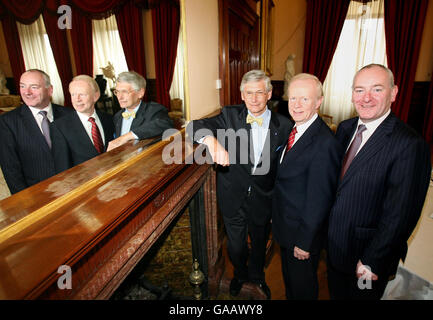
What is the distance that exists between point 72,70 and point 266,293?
97.0 inches

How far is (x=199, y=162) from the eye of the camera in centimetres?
197

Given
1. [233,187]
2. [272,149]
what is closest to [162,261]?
[233,187]

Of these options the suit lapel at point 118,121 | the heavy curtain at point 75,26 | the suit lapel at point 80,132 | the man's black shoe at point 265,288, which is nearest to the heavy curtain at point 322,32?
the man's black shoe at point 265,288

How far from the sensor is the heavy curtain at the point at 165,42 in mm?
1808

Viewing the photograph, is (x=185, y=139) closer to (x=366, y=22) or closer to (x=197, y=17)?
(x=197, y=17)

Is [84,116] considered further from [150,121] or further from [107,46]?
[150,121]

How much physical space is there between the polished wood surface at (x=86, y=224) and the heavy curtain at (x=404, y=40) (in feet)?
22.5

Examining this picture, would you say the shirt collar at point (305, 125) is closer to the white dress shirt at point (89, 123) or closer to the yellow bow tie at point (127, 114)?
the yellow bow tie at point (127, 114)

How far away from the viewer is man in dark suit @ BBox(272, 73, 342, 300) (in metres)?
1.54

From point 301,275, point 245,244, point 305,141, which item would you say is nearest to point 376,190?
point 305,141

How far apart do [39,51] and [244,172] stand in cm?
152

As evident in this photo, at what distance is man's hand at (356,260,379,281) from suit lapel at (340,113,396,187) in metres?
0.55
